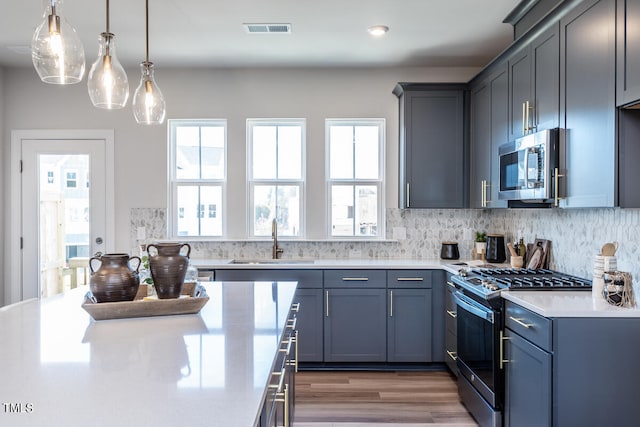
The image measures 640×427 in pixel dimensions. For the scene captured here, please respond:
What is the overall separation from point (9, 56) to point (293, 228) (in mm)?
2976

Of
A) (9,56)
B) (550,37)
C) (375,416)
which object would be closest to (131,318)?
(375,416)

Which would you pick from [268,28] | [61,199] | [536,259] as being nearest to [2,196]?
[61,199]

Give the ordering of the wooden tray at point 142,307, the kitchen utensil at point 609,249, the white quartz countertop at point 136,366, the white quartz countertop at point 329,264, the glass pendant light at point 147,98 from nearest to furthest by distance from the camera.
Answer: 1. the white quartz countertop at point 136,366
2. the wooden tray at point 142,307
3. the glass pendant light at point 147,98
4. the kitchen utensil at point 609,249
5. the white quartz countertop at point 329,264

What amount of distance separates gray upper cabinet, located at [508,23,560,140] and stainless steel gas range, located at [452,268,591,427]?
36.3 inches

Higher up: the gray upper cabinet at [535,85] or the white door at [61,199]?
the gray upper cabinet at [535,85]

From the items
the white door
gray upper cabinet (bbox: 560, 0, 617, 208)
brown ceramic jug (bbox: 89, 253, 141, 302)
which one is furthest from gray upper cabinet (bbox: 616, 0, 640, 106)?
the white door

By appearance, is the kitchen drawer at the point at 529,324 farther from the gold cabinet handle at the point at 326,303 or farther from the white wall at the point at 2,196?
the white wall at the point at 2,196

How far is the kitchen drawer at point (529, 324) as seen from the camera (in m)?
2.08

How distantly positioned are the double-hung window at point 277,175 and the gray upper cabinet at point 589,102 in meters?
2.52

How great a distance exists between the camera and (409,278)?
3.84 metres

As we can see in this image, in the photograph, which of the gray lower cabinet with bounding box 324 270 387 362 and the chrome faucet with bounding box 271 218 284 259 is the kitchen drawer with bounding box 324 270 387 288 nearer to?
the gray lower cabinet with bounding box 324 270 387 362

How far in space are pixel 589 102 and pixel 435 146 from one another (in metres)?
1.87

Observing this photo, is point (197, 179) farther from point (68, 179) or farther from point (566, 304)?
point (566, 304)

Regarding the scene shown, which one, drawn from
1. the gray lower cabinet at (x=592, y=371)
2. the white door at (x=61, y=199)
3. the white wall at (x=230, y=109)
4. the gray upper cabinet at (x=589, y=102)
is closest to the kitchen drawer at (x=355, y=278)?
the white wall at (x=230, y=109)
